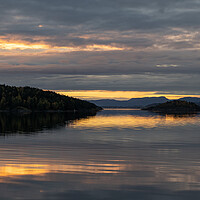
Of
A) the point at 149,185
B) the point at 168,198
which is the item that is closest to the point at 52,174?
the point at 149,185

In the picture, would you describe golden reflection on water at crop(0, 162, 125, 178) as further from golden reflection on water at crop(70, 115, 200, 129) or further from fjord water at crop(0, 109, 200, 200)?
golden reflection on water at crop(70, 115, 200, 129)

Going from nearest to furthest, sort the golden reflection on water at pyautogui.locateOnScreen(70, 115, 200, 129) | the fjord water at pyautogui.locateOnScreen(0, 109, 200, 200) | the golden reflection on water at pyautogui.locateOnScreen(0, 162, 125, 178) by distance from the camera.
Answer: the fjord water at pyautogui.locateOnScreen(0, 109, 200, 200) < the golden reflection on water at pyautogui.locateOnScreen(0, 162, 125, 178) < the golden reflection on water at pyautogui.locateOnScreen(70, 115, 200, 129)

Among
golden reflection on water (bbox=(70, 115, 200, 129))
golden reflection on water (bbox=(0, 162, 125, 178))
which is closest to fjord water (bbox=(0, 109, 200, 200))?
golden reflection on water (bbox=(0, 162, 125, 178))

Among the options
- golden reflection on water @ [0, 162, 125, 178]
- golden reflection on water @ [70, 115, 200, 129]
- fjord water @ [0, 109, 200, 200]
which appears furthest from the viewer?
golden reflection on water @ [70, 115, 200, 129]


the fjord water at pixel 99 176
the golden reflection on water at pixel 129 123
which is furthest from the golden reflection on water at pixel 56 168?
the golden reflection on water at pixel 129 123

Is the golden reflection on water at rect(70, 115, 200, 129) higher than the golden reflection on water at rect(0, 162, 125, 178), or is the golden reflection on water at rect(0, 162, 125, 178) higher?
the golden reflection on water at rect(0, 162, 125, 178)

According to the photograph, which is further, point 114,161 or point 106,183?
point 114,161

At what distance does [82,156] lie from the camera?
35500 mm

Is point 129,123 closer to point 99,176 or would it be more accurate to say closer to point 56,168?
point 56,168

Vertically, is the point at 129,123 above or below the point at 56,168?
below

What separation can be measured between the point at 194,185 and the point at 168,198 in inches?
152

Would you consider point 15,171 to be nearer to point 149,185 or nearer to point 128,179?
point 128,179

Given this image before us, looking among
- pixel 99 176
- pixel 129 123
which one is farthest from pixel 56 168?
pixel 129 123

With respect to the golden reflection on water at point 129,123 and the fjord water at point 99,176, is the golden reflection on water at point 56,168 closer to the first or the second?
the fjord water at point 99,176
